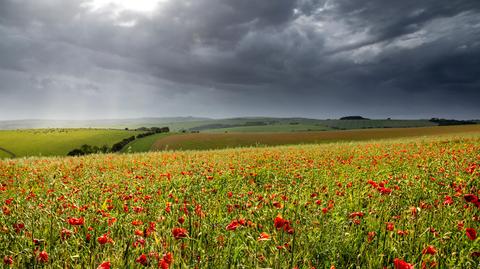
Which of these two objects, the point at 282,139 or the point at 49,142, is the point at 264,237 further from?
the point at 49,142

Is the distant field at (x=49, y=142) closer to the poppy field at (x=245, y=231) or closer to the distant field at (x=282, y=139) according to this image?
the distant field at (x=282, y=139)

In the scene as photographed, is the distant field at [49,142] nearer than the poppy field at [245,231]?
No

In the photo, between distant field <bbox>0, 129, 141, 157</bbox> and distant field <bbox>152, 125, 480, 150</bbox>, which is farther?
distant field <bbox>0, 129, 141, 157</bbox>

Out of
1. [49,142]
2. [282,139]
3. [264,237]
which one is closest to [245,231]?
[264,237]

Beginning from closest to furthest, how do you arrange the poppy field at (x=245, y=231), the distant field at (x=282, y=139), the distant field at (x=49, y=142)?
the poppy field at (x=245, y=231) → the distant field at (x=282, y=139) → the distant field at (x=49, y=142)

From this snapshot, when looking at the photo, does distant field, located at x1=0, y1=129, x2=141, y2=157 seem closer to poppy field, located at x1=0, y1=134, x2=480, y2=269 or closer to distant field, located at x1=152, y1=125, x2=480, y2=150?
distant field, located at x1=152, y1=125, x2=480, y2=150

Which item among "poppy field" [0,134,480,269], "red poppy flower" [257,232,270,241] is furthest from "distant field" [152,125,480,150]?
"red poppy flower" [257,232,270,241]

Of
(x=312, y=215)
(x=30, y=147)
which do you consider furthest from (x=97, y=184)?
(x=30, y=147)

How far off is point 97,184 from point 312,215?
4.86 meters

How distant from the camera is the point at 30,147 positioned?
62.9 meters

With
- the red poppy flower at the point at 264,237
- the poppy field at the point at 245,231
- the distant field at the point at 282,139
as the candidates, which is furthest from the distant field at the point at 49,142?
the red poppy flower at the point at 264,237

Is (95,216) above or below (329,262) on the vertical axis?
above

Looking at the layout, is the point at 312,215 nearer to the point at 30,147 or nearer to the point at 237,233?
the point at 237,233

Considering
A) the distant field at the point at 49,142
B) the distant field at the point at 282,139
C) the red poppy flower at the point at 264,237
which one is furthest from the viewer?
the distant field at the point at 49,142
